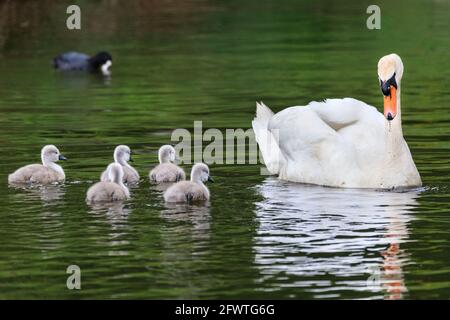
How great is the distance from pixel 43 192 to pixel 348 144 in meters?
3.36

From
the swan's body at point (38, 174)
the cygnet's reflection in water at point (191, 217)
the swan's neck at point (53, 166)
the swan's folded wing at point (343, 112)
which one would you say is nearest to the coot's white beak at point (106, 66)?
the swan's neck at point (53, 166)

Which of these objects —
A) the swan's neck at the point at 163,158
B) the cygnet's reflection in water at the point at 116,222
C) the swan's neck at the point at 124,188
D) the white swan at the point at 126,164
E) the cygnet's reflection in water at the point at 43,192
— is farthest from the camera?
the swan's neck at the point at 163,158

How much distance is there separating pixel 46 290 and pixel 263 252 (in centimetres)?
212

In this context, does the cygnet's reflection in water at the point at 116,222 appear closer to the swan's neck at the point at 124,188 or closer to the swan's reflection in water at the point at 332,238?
the swan's neck at the point at 124,188

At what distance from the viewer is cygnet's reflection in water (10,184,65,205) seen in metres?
15.2

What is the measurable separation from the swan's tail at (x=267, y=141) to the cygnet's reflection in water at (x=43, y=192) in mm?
2583

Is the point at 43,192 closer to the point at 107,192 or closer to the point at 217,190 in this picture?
the point at 107,192

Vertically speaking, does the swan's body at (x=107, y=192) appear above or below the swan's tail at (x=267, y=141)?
below

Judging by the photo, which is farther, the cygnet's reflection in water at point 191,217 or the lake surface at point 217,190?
the cygnet's reflection in water at point 191,217

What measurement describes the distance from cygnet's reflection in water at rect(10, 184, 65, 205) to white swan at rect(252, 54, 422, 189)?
2.63 m

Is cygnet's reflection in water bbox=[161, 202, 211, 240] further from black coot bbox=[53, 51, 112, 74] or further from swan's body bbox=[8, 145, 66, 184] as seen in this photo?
black coot bbox=[53, 51, 112, 74]

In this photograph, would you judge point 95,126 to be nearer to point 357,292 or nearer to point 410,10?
point 357,292

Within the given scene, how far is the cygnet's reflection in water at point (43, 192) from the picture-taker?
49.9ft

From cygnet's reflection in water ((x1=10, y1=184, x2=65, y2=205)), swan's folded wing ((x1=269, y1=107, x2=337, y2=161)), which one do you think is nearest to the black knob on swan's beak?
swan's folded wing ((x1=269, y1=107, x2=337, y2=161))
